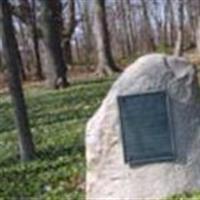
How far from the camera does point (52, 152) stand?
11.9 metres

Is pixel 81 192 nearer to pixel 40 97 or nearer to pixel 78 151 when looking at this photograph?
pixel 78 151

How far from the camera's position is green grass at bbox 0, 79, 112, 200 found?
983 centimetres

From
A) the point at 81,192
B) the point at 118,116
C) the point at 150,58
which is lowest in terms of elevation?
the point at 81,192

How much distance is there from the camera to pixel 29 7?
3647cm

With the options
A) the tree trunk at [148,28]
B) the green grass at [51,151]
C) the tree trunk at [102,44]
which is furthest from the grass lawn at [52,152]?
the tree trunk at [148,28]

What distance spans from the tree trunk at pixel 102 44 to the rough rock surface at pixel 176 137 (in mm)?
18061

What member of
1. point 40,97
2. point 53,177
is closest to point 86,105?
point 40,97

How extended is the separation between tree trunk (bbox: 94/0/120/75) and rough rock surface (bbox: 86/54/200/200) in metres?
18.1

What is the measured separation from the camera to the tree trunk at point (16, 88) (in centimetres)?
1126

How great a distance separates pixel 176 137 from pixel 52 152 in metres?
4.00

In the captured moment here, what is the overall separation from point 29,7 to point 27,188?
89.0 feet

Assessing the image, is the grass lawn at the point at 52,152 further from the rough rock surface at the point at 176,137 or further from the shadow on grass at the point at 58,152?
the rough rock surface at the point at 176,137

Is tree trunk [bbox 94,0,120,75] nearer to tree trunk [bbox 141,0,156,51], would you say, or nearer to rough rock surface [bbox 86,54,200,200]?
rough rock surface [bbox 86,54,200,200]

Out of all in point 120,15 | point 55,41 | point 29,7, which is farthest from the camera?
point 120,15
